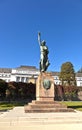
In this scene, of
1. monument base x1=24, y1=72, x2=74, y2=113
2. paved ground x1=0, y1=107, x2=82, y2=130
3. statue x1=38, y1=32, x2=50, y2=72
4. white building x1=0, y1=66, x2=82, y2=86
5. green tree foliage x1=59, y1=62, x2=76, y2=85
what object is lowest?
paved ground x1=0, y1=107, x2=82, y2=130

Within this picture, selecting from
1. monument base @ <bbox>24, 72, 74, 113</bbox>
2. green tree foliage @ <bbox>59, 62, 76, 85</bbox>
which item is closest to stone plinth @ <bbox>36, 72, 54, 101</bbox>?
monument base @ <bbox>24, 72, 74, 113</bbox>

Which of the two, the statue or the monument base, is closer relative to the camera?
the monument base

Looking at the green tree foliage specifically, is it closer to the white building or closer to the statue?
the white building

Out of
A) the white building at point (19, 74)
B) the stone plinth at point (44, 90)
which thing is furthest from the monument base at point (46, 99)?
the white building at point (19, 74)

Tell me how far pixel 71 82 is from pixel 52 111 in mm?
49238

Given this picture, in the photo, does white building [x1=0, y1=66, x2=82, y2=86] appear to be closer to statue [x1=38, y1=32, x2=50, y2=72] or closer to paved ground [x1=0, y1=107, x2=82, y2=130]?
statue [x1=38, y1=32, x2=50, y2=72]

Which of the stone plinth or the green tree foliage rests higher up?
the green tree foliage

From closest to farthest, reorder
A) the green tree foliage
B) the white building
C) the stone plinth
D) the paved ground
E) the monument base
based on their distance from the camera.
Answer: the paved ground < the monument base < the stone plinth < the green tree foliage < the white building

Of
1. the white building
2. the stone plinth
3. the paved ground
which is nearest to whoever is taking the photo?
the paved ground

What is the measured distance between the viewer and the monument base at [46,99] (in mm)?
14430

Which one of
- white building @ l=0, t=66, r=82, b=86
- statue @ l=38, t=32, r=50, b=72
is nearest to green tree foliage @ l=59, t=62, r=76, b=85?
white building @ l=0, t=66, r=82, b=86

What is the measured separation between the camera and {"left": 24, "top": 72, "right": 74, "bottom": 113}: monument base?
14.4 m

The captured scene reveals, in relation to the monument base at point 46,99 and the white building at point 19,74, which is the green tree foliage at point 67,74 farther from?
the monument base at point 46,99

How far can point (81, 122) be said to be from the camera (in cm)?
1005
